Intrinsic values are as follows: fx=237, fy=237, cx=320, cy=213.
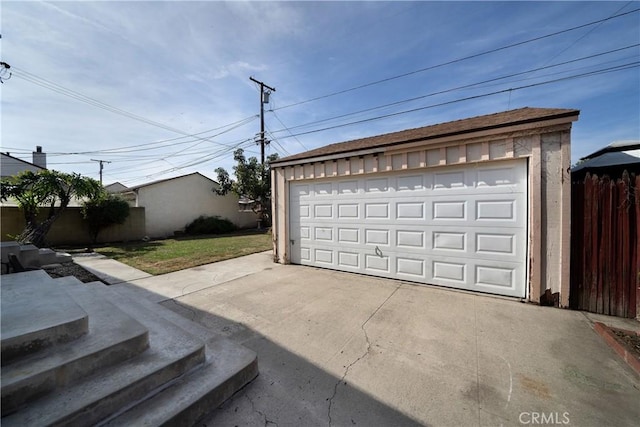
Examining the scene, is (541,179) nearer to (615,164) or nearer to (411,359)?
(411,359)

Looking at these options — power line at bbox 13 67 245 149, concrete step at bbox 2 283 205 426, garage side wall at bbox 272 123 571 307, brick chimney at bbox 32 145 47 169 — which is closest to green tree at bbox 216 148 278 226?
power line at bbox 13 67 245 149

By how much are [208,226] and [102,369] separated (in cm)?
1567

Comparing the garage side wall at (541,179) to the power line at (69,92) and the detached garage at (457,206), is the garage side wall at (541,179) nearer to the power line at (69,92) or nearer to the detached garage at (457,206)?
the detached garage at (457,206)

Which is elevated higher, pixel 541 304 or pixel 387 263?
pixel 387 263

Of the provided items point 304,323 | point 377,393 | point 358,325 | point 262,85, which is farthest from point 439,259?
point 262,85

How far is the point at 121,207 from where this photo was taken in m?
12.3

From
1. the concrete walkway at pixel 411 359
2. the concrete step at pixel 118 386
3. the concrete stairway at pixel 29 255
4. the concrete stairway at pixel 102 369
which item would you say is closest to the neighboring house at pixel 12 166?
the concrete stairway at pixel 29 255

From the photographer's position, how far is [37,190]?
828 centimetres

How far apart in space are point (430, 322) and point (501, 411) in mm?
1543

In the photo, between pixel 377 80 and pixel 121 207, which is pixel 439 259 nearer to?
pixel 377 80

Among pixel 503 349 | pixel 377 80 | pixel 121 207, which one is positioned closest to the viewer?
pixel 503 349

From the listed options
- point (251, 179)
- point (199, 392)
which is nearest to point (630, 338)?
point (199, 392)

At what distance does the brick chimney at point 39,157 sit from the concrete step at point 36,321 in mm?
26140

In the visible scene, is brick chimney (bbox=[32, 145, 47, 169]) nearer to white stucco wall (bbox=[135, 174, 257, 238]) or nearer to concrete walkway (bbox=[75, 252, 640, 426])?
white stucco wall (bbox=[135, 174, 257, 238])
